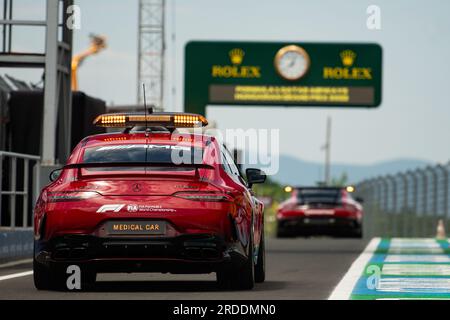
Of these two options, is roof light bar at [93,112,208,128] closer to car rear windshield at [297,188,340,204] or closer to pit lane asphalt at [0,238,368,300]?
pit lane asphalt at [0,238,368,300]

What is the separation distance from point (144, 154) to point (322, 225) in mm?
20496

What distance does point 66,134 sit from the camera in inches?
985

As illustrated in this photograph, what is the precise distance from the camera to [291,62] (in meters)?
41.8

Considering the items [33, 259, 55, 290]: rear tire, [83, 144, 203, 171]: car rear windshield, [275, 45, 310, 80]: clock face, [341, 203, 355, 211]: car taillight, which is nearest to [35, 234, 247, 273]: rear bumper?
[33, 259, 55, 290]: rear tire

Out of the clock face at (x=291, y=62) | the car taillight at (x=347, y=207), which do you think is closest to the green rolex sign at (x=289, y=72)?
the clock face at (x=291, y=62)

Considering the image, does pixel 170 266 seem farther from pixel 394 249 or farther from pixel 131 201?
pixel 394 249

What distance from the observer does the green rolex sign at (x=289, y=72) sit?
41.7 meters

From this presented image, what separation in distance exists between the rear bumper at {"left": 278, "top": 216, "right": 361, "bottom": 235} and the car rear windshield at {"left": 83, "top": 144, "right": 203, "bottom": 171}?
66.5 ft

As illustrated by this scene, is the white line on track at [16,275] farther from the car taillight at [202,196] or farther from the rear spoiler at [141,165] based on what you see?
the car taillight at [202,196]

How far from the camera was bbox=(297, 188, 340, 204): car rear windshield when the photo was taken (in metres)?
35.0

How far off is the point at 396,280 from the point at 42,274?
429cm

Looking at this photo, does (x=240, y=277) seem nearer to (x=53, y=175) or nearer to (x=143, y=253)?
(x=143, y=253)
